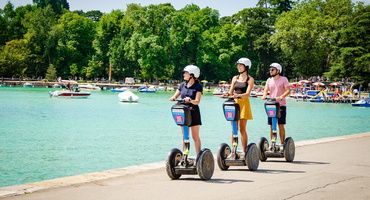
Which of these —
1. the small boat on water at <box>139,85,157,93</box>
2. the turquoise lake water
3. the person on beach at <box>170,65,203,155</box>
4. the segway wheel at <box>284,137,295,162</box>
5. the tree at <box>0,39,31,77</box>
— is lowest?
the turquoise lake water

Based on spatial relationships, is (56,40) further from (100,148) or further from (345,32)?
→ (100,148)

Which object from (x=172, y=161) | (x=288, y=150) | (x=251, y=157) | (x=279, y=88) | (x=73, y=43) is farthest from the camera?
(x=73, y=43)

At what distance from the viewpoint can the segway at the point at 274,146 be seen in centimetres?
1113

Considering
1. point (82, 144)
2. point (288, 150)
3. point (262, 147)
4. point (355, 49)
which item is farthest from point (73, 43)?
point (288, 150)

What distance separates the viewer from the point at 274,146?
37.4 ft

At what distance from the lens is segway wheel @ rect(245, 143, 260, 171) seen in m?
9.86

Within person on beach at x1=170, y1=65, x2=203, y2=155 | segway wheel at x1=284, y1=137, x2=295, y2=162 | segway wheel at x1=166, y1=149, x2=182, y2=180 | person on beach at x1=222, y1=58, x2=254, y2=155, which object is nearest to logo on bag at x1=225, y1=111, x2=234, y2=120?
person on beach at x1=222, y1=58, x2=254, y2=155

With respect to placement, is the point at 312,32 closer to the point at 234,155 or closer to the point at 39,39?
the point at 39,39

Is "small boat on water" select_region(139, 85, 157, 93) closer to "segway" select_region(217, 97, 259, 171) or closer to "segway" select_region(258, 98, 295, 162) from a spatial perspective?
"segway" select_region(258, 98, 295, 162)

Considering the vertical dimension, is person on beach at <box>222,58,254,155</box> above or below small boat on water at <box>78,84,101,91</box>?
above

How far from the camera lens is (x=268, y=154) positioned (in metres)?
11.4

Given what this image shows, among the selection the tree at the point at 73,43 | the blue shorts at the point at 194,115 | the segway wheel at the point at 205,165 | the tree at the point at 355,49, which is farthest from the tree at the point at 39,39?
the segway wheel at the point at 205,165

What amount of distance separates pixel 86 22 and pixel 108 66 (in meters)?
12.0

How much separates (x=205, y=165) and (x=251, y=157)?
1492 millimetres
